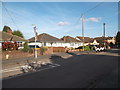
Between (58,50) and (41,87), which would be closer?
(41,87)

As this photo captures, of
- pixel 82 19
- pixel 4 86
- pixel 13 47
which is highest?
pixel 82 19

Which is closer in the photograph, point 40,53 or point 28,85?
point 28,85

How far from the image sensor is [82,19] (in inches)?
1049

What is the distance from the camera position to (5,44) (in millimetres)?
17297

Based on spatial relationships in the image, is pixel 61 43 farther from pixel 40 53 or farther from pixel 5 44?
pixel 5 44

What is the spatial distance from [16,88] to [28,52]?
44.2ft

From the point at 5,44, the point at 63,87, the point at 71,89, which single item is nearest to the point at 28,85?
the point at 63,87

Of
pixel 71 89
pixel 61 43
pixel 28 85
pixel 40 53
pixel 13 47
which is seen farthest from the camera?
pixel 61 43

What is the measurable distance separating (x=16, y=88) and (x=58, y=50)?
73.9 feet

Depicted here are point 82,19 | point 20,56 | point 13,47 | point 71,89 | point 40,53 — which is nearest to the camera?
point 71,89

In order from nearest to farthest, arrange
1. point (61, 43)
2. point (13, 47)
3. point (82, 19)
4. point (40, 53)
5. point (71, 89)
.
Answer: point (71, 89) < point (13, 47) < point (40, 53) < point (82, 19) < point (61, 43)

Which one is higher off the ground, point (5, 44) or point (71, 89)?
point (5, 44)

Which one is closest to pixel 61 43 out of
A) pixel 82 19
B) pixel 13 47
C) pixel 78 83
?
pixel 82 19

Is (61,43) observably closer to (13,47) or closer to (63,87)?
(13,47)
